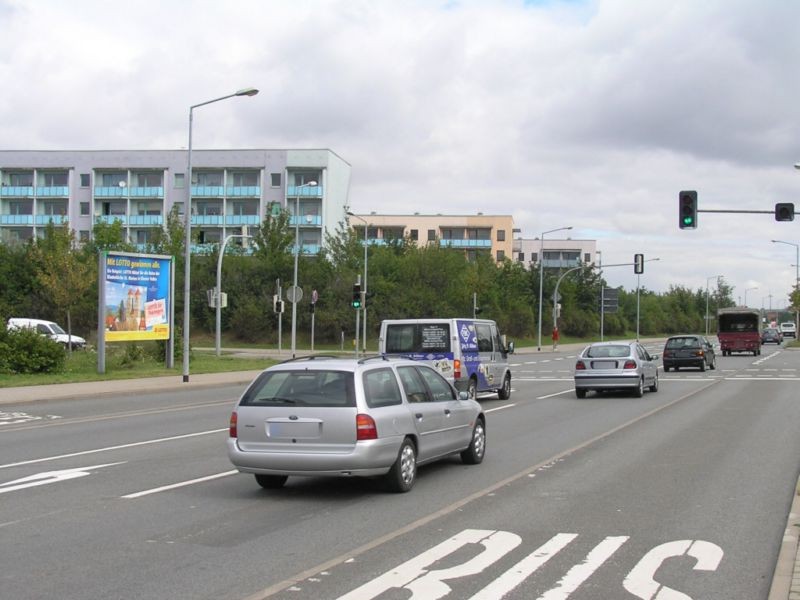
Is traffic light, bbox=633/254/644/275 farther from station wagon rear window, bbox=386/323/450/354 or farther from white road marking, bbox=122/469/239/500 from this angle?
white road marking, bbox=122/469/239/500

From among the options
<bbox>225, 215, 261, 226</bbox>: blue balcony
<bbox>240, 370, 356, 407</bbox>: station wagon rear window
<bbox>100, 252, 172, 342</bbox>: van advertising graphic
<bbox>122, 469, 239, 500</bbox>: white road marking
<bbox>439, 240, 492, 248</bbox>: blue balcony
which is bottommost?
<bbox>122, 469, 239, 500</bbox>: white road marking

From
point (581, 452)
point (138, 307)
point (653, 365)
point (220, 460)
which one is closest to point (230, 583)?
point (220, 460)

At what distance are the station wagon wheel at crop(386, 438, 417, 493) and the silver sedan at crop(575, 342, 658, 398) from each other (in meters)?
14.4

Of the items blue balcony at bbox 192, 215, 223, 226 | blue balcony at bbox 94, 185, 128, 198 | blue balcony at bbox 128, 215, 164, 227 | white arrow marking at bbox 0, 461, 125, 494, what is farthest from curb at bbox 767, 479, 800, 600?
blue balcony at bbox 94, 185, 128, 198

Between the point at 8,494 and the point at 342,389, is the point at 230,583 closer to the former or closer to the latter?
the point at 342,389

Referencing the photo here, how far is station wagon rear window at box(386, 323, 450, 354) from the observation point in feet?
70.7

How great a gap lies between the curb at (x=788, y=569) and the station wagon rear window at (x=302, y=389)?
4232 mm

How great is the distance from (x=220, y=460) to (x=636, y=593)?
24.8 ft

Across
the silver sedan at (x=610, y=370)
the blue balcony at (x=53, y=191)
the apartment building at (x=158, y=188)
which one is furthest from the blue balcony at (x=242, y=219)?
the silver sedan at (x=610, y=370)

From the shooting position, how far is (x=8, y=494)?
10078mm

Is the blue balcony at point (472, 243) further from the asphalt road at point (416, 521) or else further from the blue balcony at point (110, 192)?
the asphalt road at point (416, 521)

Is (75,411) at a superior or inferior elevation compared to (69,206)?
inferior

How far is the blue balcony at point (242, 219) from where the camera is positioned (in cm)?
9356

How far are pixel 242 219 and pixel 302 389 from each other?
8536cm
